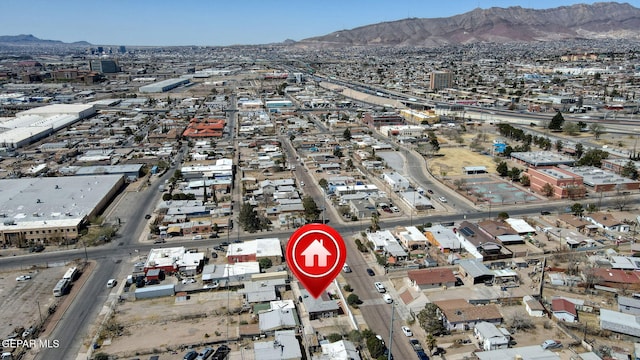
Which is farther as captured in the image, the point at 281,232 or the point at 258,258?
the point at 281,232

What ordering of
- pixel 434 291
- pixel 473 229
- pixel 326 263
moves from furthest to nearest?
pixel 473 229
pixel 434 291
pixel 326 263

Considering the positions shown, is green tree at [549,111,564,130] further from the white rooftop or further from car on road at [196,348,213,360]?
car on road at [196,348,213,360]

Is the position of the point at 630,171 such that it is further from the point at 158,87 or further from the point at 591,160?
the point at 158,87

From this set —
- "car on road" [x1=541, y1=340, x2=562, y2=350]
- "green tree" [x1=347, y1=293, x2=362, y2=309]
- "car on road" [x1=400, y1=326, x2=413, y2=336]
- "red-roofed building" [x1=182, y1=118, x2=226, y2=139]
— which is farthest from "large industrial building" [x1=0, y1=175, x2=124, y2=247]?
"car on road" [x1=541, y1=340, x2=562, y2=350]

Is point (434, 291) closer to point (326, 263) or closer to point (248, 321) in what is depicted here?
point (248, 321)

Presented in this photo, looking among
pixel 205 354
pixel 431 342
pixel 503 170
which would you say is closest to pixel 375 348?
pixel 431 342

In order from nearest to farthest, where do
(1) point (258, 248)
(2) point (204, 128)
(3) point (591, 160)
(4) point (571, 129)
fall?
(1) point (258, 248), (3) point (591, 160), (4) point (571, 129), (2) point (204, 128)

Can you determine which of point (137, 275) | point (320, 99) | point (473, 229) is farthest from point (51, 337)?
point (320, 99)
